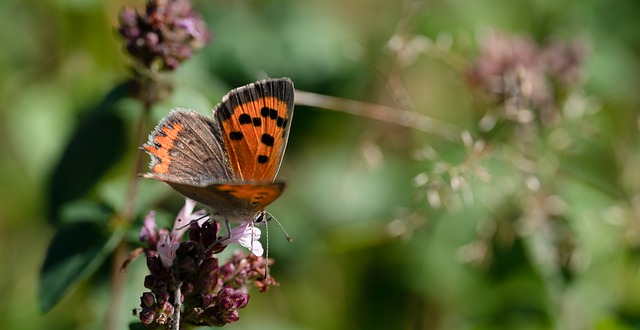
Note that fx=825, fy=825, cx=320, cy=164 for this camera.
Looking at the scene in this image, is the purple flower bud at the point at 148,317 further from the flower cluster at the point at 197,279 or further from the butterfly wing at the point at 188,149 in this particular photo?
the butterfly wing at the point at 188,149

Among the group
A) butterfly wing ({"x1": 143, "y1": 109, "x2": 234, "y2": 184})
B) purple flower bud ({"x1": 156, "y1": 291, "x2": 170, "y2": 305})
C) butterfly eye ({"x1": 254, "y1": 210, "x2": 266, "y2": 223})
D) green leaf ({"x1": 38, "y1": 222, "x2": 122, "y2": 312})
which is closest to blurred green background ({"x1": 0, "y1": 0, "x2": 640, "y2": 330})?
green leaf ({"x1": 38, "y1": 222, "x2": 122, "y2": 312})

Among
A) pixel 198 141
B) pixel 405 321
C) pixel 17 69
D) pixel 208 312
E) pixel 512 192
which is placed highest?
pixel 17 69

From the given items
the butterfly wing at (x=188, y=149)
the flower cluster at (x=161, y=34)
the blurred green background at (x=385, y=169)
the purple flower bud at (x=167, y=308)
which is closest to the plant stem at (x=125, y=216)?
the blurred green background at (x=385, y=169)

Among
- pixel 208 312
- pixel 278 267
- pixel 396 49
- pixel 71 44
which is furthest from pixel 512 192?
pixel 71 44

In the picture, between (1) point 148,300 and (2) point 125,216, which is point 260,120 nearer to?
(1) point 148,300

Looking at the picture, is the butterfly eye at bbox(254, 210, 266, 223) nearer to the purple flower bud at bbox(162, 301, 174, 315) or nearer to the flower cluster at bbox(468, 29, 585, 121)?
the purple flower bud at bbox(162, 301, 174, 315)

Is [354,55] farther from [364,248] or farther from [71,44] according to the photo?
[71,44]

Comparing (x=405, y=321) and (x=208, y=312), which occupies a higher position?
(x=405, y=321)

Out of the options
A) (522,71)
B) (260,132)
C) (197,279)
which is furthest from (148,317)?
(522,71)
